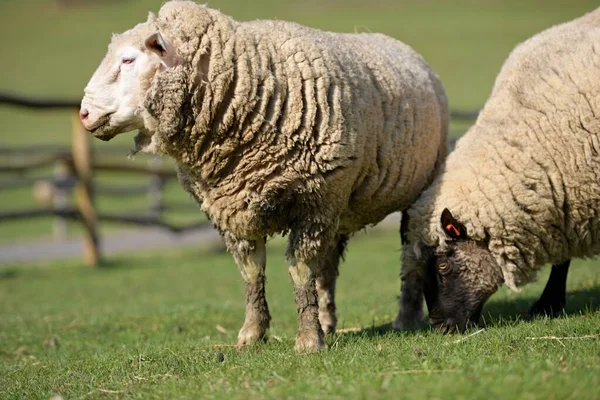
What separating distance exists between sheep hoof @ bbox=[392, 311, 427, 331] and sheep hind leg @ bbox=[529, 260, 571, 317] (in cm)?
84

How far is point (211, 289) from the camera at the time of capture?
425 inches

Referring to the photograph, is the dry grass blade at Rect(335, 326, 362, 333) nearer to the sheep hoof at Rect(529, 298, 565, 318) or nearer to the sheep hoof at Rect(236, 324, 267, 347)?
the sheep hoof at Rect(236, 324, 267, 347)

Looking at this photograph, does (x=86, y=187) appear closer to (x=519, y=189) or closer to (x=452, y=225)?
(x=452, y=225)

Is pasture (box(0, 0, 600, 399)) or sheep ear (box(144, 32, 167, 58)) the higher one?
sheep ear (box(144, 32, 167, 58))

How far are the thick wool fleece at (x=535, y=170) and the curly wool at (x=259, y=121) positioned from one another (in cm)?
80

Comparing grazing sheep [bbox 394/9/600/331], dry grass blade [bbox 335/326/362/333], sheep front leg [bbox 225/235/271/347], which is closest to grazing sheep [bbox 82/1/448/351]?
sheep front leg [bbox 225/235/271/347]

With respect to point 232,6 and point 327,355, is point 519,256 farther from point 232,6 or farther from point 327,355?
point 232,6

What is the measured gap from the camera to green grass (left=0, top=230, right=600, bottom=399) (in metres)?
3.71

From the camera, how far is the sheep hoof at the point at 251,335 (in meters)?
5.85

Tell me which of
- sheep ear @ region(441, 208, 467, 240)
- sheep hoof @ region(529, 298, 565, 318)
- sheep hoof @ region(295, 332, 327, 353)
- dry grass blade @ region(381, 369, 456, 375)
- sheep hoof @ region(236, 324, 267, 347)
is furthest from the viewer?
sheep hoof @ region(529, 298, 565, 318)

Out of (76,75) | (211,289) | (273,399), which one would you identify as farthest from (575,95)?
(76,75)

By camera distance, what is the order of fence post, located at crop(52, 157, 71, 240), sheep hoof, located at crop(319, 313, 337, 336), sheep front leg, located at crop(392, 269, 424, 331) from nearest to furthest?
sheep front leg, located at crop(392, 269, 424, 331) → sheep hoof, located at crop(319, 313, 337, 336) → fence post, located at crop(52, 157, 71, 240)

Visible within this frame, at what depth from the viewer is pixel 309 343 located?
17.1ft

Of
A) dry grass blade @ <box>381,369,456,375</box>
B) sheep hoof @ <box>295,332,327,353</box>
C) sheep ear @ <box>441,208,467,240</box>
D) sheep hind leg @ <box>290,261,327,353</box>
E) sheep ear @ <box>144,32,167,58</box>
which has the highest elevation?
sheep ear @ <box>144,32,167,58</box>
